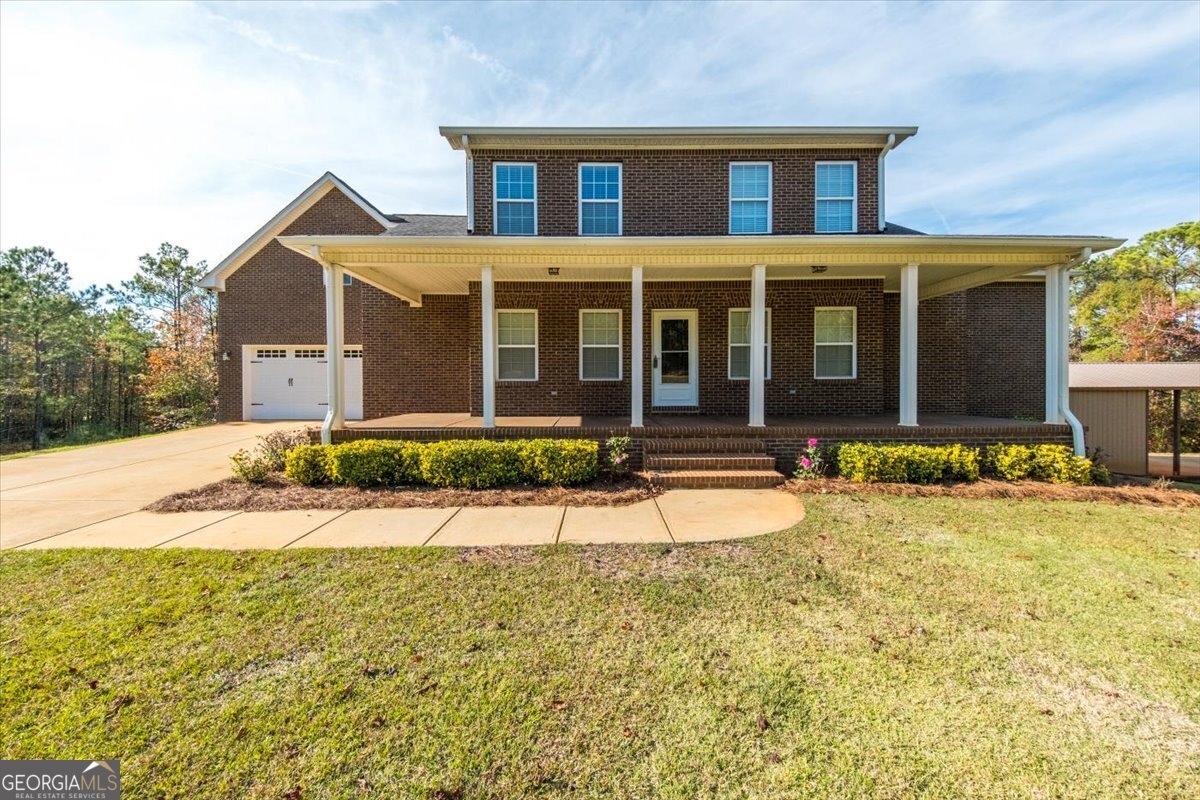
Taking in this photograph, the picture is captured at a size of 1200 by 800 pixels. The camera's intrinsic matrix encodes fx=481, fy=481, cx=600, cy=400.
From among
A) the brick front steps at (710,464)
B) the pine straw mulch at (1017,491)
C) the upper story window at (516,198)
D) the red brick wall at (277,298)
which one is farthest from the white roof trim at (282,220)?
the pine straw mulch at (1017,491)

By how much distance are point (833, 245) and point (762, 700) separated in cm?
723

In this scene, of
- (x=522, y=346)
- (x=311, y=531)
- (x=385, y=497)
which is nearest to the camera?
(x=311, y=531)

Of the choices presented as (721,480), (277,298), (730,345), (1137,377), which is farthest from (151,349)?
(1137,377)

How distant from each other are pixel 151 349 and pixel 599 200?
25289 millimetres

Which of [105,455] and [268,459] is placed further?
[105,455]

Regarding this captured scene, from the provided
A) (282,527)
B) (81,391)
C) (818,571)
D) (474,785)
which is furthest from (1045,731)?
(81,391)

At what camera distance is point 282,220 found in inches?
591

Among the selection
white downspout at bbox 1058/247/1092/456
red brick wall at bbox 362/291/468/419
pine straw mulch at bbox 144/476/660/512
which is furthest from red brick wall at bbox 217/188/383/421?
white downspout at bbox 1058/247/1092/456

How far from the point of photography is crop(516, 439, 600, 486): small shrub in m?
6.96

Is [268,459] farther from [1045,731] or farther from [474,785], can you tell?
[1045,731]

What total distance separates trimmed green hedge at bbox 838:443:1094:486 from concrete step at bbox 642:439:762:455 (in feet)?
4.50

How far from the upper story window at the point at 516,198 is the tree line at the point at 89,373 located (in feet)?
60.8

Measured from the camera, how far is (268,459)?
306 inches

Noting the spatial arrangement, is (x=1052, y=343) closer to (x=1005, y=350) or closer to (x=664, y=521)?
(x=1005, y=350)
